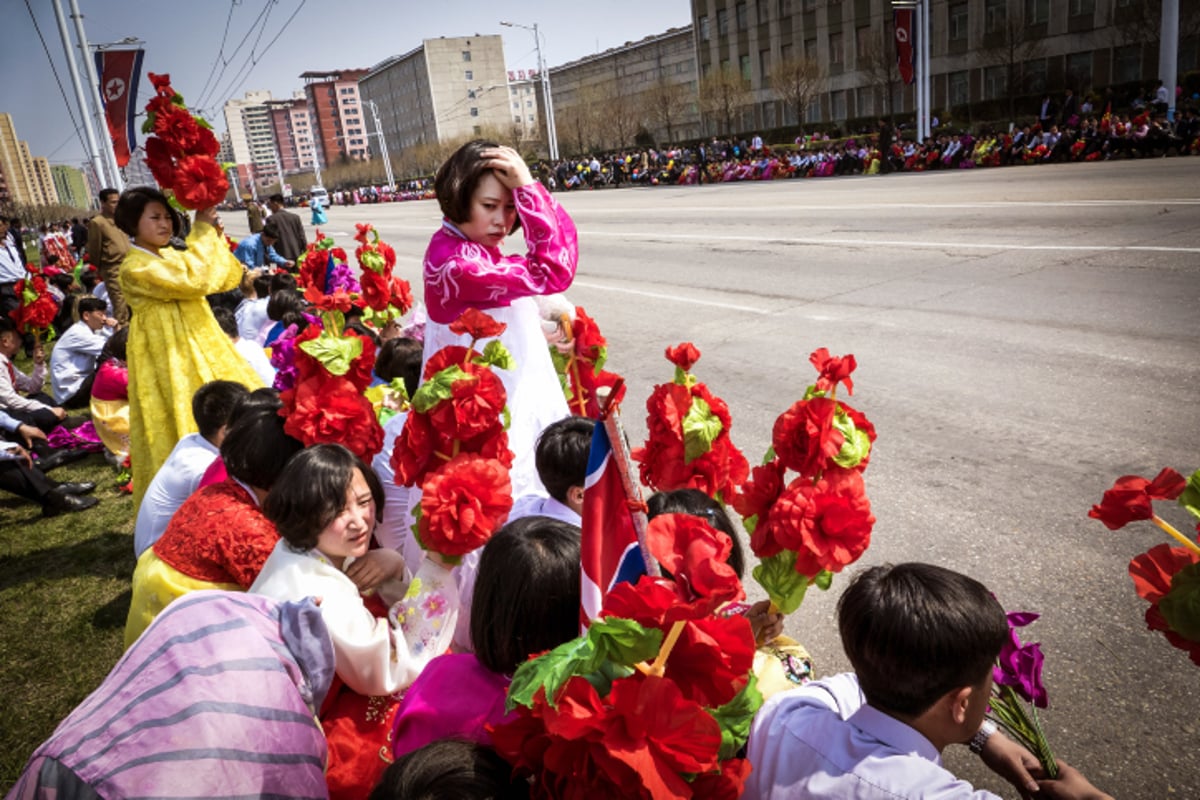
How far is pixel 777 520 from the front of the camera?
1.63 metres

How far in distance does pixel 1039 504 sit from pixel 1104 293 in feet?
13.9

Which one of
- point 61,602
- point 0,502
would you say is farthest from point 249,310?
point 61,602

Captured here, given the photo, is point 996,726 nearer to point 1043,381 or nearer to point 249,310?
point 1043,381

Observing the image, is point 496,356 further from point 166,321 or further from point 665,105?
point 665,105

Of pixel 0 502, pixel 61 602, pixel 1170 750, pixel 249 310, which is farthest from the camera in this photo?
pixel 249 310

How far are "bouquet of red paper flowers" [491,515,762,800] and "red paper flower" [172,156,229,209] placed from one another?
130 inches

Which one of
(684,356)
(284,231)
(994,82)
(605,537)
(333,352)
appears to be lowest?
(605,537)

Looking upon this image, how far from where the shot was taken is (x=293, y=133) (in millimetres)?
154125

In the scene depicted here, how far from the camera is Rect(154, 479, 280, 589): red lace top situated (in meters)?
2.48

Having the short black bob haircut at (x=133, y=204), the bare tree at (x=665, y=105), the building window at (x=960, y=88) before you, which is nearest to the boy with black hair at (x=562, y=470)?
the short black bob haircut at (x=133, y=204)

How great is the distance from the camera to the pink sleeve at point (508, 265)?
279 cm

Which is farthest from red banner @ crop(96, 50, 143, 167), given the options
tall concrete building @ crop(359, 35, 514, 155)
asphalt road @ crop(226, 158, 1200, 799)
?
tall concrete building @ crop(359, 35, 514, 155)

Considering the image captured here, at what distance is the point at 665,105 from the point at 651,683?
55310 millimetres

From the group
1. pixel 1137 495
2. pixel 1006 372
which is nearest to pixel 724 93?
pixel 1006 372
